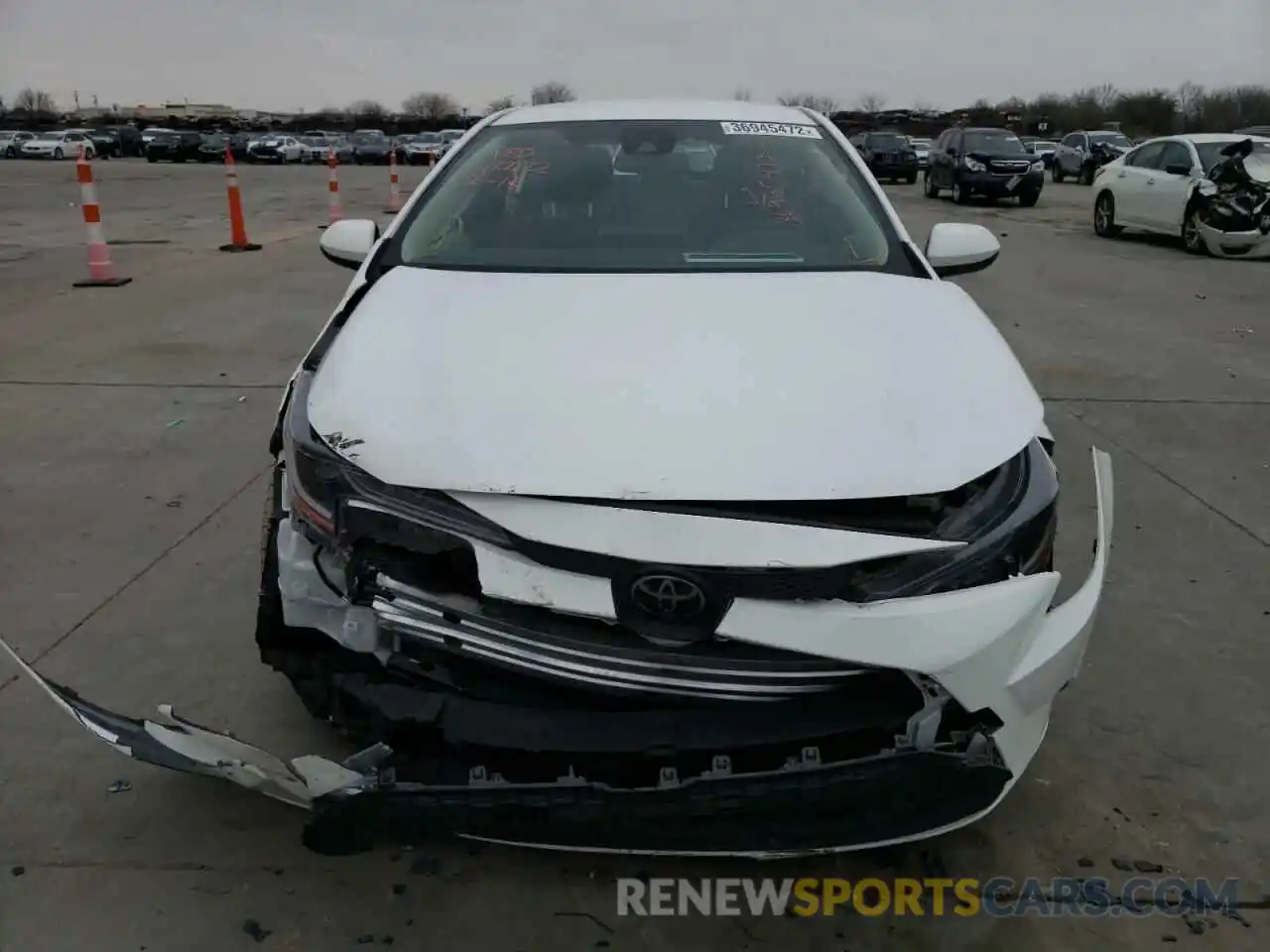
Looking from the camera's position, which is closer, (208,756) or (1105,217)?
(208,756)

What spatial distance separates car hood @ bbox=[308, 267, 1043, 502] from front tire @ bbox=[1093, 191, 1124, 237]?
45.1 feet

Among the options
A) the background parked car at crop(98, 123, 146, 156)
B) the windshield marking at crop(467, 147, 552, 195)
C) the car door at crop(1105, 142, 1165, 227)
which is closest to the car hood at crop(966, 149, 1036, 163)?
the car door at crop(1105, 142, 1165, 227)

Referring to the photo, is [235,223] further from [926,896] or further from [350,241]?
[926,896]

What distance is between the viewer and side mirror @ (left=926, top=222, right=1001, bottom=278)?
138 inches

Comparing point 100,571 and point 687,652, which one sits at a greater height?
point 687,652

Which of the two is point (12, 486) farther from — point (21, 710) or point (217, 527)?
point (21, 710)

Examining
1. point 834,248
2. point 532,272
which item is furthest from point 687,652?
point 834,248

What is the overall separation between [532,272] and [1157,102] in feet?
201

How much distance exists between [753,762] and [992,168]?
21447 millimetres

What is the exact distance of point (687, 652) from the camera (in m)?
1.84

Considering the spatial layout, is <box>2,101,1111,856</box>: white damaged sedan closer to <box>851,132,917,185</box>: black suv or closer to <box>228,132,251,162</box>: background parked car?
<box>851,132,917,185</box>: black suv

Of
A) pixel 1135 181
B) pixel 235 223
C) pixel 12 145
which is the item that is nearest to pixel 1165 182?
pixel 1135 181

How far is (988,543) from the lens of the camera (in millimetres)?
1942

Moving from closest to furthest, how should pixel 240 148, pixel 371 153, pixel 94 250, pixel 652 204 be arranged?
1. pixel 652 204
2. pixel 94 250
3. pixel 371 153
4. pixel 240 148
